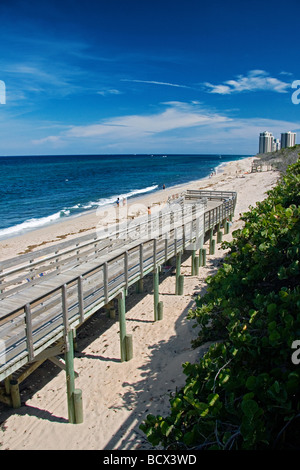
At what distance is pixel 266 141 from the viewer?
13900 centimetres

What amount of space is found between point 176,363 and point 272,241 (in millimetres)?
4285

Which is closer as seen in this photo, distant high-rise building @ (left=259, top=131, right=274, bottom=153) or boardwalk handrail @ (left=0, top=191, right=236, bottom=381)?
boardwalk handrail @ (left=0, top=191, right=236, bottom=381)

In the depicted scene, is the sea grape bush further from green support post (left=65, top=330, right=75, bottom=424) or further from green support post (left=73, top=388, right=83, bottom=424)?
green support post (left=65, top=330, right=75, bottom=424)

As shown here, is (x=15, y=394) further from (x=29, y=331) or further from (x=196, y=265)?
(x=196, y=265)

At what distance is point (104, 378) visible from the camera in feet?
26.7

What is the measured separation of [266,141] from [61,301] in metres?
147

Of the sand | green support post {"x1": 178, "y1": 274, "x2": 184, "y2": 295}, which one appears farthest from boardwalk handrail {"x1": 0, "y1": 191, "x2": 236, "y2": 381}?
the sand

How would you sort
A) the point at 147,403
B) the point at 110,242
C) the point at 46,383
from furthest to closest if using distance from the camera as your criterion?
the point at 110,242 → the point at 46,383 → the point at 147,403

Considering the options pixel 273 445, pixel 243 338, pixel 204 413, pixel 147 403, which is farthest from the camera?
pixel 147 403

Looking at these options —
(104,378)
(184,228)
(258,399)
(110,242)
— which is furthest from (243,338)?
(184,228)

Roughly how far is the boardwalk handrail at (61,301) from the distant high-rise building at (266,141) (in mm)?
140873

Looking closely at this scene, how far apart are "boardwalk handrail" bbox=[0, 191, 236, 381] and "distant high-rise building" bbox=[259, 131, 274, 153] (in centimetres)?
14087

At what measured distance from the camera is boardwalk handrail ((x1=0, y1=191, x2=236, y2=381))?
5.70 metres

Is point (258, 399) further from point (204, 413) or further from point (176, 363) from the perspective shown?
point (176, 363)
